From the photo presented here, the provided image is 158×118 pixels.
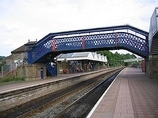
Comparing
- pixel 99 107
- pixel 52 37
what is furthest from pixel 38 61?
pixel 99 107

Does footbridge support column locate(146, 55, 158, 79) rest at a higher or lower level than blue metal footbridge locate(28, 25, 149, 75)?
lower

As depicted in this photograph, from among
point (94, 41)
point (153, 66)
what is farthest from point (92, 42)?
point (153, 66)

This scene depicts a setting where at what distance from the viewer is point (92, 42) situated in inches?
1275

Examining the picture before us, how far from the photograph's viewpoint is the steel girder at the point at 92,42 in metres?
31.3

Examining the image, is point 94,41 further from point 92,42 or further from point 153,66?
point 153,66

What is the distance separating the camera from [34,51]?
35938 mm

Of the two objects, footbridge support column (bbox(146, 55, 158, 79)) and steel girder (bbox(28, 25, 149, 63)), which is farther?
steel girder (bbox(28, 25, 149, 63))

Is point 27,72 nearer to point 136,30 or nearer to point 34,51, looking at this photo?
point 34,51

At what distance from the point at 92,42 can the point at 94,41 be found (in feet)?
1.00

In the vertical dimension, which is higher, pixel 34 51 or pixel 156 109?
pixel 34 51

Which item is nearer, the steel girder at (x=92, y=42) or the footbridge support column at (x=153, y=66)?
the footbridge support column at (x=153, y=66)

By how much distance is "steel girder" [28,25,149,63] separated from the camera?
31.3 m

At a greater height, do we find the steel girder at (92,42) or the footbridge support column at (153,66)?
the steel girder at (92,42)

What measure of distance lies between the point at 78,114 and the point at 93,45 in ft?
68.9
